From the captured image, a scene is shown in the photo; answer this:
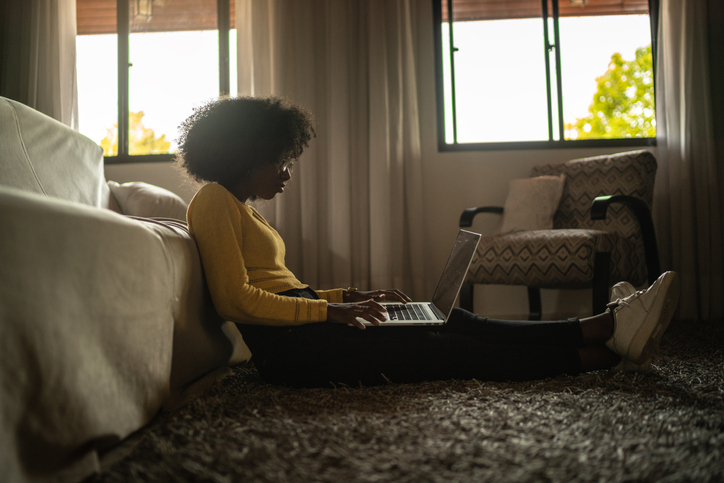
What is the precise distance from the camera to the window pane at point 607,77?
3.02 m

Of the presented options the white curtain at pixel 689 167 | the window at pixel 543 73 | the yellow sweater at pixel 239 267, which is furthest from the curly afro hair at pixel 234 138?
the white curtain at pixel 689 167

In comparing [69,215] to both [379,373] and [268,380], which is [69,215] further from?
[379,373]

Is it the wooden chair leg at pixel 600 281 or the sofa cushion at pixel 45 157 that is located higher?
the sofa cushion at pixel 45 157

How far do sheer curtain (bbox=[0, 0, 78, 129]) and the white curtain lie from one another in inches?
147

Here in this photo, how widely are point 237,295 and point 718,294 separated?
9.33ft

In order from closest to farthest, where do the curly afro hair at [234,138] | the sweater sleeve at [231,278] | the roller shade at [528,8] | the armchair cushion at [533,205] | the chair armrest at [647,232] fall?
the sweater sleeve at [231,278] → the curly afro hair at [234,138] → the chair armrest at [647,232] → the armchair cushion at [533,205] → the roller shade at [528,8]

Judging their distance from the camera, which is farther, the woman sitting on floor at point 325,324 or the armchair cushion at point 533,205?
the armchair cushion at point 533,205

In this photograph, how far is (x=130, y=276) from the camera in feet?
2.81

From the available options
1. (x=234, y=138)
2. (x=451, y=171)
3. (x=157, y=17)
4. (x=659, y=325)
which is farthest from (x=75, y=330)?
(x=157, y=17)

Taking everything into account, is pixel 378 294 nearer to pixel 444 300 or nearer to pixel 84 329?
pixel 444 300

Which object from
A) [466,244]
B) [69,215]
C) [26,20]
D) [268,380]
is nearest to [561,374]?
[466,244]

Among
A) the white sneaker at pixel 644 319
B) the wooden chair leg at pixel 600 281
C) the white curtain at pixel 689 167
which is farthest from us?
the white curtain at pixel 689 167

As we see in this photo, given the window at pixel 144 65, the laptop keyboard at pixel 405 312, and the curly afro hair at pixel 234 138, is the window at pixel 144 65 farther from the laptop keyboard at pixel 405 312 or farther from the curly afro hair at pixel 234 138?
the laptop keyboard at pixel 405 312

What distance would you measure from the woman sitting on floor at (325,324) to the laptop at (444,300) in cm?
3
